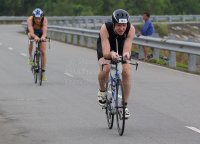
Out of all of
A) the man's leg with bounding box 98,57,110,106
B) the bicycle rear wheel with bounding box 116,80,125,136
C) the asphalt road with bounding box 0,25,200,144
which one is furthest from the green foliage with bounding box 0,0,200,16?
the bicycle rear wheel with bounding box 116,80,125,136

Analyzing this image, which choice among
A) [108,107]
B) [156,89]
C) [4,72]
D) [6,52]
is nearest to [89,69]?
[4,72]

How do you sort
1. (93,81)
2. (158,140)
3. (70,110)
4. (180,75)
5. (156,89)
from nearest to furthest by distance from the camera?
(158,140), (70,110), (156,89), (93,81), (180,75)

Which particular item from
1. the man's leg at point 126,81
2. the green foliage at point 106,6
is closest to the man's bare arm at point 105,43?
the man's leg at point 126,81

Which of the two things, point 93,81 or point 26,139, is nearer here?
point 26,139

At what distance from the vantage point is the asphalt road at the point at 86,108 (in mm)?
7652

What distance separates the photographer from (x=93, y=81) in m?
14.4

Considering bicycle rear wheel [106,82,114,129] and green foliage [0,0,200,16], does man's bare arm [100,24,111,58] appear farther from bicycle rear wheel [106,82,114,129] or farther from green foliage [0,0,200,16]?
green foliage [0,0,200,16]

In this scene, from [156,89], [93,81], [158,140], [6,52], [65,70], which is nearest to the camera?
[158,140]

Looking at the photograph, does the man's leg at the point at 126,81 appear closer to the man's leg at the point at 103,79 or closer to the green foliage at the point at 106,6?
the man's leg at the point at 103,79

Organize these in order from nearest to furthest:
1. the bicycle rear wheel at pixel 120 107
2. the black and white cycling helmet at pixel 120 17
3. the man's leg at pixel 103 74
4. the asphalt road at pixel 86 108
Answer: the bicycle rear wheel at pixel 120 107 < the black and white cycling helmet at pixel 120 17 < the asphalt road at pixel 86 108 < the man's leg at pixel 103 74

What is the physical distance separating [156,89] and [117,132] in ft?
16.1

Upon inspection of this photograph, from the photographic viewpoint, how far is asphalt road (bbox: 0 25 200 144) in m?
7.65

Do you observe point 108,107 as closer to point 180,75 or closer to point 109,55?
point 109,55

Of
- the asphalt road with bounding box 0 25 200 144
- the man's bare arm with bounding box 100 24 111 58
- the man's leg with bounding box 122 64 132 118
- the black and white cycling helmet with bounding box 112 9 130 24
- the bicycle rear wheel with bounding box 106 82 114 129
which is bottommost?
the asphalt road with bounding box 0 25 200 144
